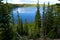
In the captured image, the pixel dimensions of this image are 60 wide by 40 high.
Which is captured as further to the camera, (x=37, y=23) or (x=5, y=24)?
(x=37, y=23)

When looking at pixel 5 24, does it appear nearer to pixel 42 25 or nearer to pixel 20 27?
pixel 20 27

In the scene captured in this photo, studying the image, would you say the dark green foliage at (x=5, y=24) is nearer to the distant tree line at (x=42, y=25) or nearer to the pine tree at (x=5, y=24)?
the pine tree at (x=5, y=24)

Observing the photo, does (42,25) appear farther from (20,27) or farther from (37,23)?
(20,27)

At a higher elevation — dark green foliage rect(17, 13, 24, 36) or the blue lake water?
the blue lake water

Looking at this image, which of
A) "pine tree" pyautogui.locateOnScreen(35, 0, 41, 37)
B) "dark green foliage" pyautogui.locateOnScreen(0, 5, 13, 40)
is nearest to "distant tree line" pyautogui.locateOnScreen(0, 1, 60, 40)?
"pine tree" pyautogui.locateOnScreen(35, 0, 41, 37)

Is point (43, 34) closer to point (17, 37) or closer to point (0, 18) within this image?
point (17, 37)

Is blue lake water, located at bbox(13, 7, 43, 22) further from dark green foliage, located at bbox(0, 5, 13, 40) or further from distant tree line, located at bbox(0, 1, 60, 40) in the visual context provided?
dark green foliage, located at bbox(0, 5, 13, 40)

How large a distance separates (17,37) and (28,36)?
0.22 metres

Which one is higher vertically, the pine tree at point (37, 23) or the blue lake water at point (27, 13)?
the blue lake water at point (27, 13)

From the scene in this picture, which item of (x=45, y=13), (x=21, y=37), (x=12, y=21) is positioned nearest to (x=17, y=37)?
(x=21, y=37)

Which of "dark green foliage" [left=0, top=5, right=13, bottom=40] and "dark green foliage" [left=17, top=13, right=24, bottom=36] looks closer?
"dark green foliage" [left=0, top=5, right=13, bottom=40]

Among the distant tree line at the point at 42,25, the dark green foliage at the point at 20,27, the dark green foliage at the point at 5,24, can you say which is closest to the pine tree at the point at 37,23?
the distant tree line at the point at 42,25

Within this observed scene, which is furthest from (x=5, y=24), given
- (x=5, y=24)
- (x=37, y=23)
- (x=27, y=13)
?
(x=37, y=23)

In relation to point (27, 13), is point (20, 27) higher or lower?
lower
